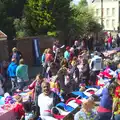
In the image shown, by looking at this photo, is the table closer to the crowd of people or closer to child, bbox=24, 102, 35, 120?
the crowd of people

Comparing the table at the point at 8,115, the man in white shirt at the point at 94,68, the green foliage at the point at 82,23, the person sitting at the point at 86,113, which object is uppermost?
the green foliage at the point at 82,23

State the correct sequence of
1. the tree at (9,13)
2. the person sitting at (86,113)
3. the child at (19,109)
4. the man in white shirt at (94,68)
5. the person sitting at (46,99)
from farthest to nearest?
the tree at (9,13) → the man in white shirt at (94,68) → the child at (19,109) → the person sitting at (46,99) → the person sitting at (86,113)

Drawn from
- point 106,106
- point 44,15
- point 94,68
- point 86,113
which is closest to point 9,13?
point 44,15

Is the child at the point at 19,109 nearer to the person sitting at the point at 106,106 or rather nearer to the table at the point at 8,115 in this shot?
the table at the point at 8,115

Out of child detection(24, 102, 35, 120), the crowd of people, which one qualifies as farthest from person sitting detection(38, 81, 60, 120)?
child detection(24, 102, 35, 120)

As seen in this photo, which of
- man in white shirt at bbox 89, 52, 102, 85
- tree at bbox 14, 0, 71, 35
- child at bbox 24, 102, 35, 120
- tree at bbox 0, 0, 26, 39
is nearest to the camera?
child at bbox 24, 102, 35, 120

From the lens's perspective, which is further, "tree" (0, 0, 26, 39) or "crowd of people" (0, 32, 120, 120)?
"tree" (0, 0, 26, 39)

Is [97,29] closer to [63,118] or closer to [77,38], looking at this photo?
[77,38]

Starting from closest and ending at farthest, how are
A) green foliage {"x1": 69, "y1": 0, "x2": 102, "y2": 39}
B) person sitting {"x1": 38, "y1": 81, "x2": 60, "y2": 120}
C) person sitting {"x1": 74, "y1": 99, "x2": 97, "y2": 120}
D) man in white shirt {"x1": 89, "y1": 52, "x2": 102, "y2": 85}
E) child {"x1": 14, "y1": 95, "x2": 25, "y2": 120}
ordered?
person sitting {"x1": 74, "y1": 99, "x2": 97, "y2": 120}
person sitting {"x1": 38, "y1": 81, "x2": 60, "y2": 120}
child {"x1": 14, "y1": 95, "x2": 25, "y2": 120}
man in white shirt {"x1": 89, "y1": 52, "x2": 102, "y2": 85}
green foliage {"x1": 69, "y1": 0, "x2": 102, "y2": 39}

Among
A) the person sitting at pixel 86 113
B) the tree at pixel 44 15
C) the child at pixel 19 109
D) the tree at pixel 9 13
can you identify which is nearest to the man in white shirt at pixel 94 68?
the child at pixel 19 109

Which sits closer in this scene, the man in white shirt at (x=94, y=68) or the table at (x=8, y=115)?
the table at (x=8, y=115)

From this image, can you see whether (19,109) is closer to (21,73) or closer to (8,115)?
(8,115)

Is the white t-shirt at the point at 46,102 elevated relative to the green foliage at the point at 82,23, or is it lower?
lower

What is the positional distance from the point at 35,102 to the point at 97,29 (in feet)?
88.0
